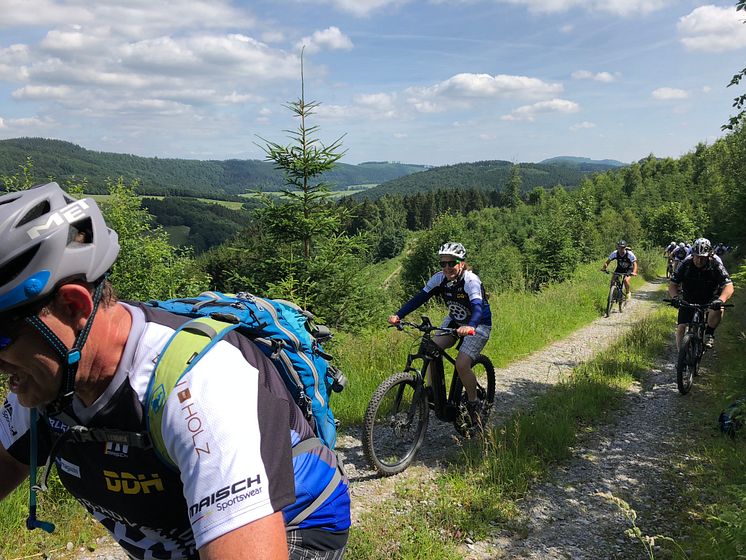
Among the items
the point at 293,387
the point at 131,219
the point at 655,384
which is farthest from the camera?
the point at 131,219

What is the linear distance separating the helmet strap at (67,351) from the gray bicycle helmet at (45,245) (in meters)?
0.06

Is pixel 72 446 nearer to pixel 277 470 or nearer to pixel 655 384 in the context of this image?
pixel 277 470

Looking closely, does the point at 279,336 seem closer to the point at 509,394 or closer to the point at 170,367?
the point at 170,367

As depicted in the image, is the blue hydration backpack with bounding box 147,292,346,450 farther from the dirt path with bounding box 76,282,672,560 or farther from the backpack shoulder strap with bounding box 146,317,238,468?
the dirt path with bounding box 76,282,672,560

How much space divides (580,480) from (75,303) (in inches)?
204

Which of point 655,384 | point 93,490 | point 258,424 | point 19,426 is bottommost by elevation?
point 655,384

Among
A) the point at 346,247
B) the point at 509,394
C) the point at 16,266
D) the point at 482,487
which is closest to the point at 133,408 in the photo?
the point at 16,266

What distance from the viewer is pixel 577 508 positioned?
4457 millimetres

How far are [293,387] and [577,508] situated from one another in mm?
3992

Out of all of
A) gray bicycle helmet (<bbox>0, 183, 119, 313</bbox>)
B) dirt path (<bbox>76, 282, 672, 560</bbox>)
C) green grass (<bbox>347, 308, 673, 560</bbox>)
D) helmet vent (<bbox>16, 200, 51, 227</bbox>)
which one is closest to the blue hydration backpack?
gray bicycle helmet (<bbox>0, 183, 119, 313</bbox>)

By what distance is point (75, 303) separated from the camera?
120 centimetres

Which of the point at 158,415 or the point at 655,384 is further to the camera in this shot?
the point at 655,384

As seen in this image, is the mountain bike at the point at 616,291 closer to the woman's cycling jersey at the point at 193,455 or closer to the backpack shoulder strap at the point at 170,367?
the woman's cycling jersey at the point at 193,455

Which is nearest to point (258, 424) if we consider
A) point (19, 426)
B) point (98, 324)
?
point (98, 324)
